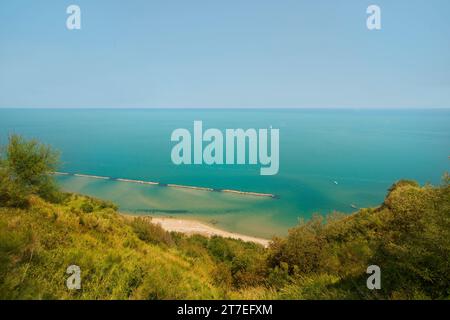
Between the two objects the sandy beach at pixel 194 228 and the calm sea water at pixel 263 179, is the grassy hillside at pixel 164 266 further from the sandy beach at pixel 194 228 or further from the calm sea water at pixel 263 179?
the calm sea water at pixel 263 179

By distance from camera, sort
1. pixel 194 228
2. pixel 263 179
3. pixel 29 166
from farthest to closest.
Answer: pixel 263 179, pixel 194 228, pixel 29 166

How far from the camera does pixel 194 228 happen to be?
110 ft

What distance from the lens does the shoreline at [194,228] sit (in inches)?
1220

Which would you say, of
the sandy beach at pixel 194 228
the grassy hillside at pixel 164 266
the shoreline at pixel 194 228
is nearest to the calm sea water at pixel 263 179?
the shoreline at pixel 194 228

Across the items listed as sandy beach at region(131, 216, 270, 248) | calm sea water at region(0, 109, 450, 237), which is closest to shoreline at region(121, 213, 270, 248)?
sandy beach at region(131, 216, 270, 248)

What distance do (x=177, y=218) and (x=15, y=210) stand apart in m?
29.2

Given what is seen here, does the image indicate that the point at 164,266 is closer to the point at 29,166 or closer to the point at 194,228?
the point at 29,166

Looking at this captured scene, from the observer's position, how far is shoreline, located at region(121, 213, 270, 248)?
31.0 meters

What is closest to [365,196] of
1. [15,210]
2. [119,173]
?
[15,210]

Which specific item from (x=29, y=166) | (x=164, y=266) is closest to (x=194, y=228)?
(x=29, y=166)

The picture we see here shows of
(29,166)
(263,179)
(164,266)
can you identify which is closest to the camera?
(164,266)

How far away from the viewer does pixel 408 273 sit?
6516 mm

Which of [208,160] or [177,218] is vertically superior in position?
[208,160]
